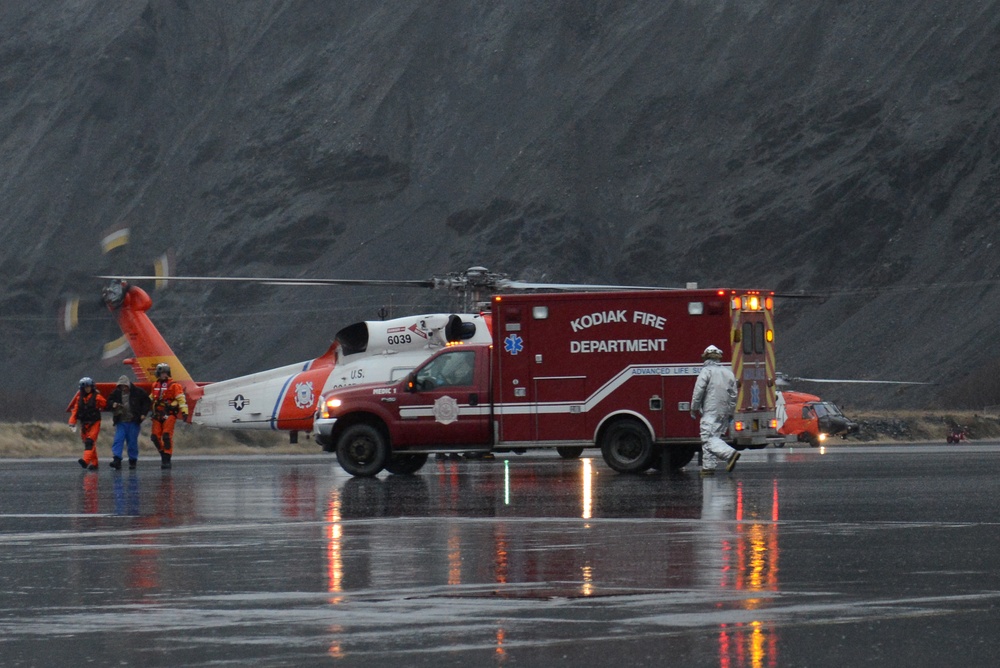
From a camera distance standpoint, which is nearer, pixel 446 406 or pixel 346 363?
pixel 446 406

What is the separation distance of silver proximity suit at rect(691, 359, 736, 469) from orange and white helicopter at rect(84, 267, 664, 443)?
5233 millimetres

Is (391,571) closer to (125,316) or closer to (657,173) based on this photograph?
(125,316)

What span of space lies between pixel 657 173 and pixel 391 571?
63356mm

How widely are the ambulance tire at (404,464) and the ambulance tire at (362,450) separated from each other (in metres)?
0.46

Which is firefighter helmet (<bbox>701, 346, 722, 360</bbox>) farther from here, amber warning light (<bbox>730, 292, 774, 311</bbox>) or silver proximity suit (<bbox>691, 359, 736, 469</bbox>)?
amber warning light (<bbox>730, 292, 774, 311</bbox>)

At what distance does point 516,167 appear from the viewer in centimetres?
7400

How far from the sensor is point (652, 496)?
1742cm

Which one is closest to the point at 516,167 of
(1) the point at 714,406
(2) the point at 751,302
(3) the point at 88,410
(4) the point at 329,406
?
(3) the point at 88,410

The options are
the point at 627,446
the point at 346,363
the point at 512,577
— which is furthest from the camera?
the point at 346,363

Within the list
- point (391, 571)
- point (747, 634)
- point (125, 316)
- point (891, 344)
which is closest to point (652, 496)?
point (391, 571)

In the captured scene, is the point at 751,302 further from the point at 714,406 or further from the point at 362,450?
the point at 362,450

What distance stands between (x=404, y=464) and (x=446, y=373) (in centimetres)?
152

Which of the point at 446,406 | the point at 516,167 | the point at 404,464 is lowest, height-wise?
the point at 404,464

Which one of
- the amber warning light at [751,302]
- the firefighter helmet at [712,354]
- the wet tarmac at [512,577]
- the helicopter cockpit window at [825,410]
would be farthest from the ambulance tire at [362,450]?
the helicopter cockpit window at [825,410]
